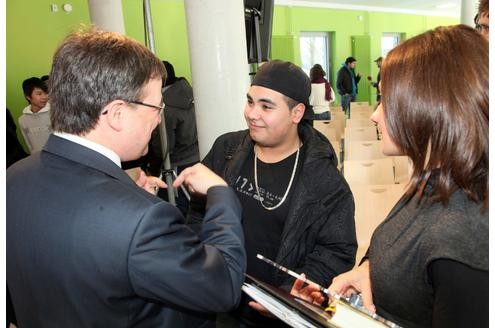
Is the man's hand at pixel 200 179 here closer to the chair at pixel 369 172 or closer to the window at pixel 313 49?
the chair at pixel 369 172

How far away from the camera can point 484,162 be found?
814 millimetres

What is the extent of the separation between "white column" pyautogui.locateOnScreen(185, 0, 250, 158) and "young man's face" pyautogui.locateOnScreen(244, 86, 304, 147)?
868mm

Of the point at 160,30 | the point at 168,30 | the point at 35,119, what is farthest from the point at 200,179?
the point at 168,30

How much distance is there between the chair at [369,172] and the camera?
9.23 ft

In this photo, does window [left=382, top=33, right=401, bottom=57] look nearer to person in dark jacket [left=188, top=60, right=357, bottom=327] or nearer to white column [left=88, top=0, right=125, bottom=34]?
white column [left=88, top=0, right=125, bottom=34]

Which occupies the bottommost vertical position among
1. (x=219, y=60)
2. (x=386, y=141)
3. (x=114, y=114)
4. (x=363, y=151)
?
(x=363, y=151)

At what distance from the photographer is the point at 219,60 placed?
8.18 feet

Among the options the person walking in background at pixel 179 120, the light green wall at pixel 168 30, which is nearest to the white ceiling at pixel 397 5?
the light green wall at pixel 168 30

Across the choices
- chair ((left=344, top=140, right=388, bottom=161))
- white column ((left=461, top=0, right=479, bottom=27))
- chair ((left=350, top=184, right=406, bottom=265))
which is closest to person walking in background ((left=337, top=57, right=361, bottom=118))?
white column ((left=461, top=0, right=479, bottom=27))

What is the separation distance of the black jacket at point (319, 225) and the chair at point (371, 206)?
2.54 ft

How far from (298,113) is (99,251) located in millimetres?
1081

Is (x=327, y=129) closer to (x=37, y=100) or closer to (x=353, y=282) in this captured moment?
(x=37, y=100)

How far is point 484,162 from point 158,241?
64 centimetres

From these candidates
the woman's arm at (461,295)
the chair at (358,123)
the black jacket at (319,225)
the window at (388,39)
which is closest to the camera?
the woman's arm at (461,295)
